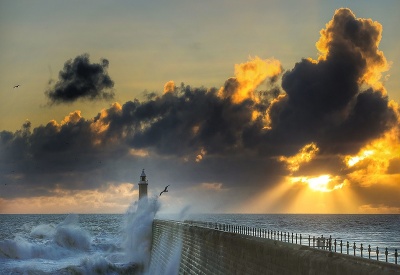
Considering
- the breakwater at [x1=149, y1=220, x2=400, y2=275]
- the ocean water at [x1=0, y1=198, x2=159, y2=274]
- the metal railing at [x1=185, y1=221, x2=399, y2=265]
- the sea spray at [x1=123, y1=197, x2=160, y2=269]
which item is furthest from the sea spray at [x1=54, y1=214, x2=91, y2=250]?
the metal railing at [x1=185, y1=221, x2=399, y2=265]

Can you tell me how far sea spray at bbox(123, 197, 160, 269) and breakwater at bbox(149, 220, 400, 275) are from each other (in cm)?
1509

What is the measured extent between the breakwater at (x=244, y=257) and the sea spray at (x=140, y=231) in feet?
49.5

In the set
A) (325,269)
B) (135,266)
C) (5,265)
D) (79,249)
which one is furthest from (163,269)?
(79,249)

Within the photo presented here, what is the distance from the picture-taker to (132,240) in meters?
67.8

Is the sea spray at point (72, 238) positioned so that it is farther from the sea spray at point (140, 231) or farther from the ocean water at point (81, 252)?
the sea spray at point (140, 231)

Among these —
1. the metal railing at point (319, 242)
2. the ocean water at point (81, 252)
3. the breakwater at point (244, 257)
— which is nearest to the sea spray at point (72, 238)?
the ocean water at point (81, 252)

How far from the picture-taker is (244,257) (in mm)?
25672

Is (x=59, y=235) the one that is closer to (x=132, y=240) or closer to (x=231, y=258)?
(x=132, y=240)

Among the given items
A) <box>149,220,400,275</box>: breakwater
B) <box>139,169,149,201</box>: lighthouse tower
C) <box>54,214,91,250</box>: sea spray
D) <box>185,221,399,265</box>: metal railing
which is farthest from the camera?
<box>54,214,91,250</box>: sea spray

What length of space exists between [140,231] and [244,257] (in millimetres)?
42467

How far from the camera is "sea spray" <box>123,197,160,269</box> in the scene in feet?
210

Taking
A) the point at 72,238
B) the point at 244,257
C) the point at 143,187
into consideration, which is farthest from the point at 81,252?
the point at 244,257

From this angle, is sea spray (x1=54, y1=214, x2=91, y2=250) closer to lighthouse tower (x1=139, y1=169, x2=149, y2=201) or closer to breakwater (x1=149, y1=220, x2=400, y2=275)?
lighthouse tower (x1=139, y1=169, x2=149, y2=201)

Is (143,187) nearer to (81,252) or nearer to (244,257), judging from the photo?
(81,252)
